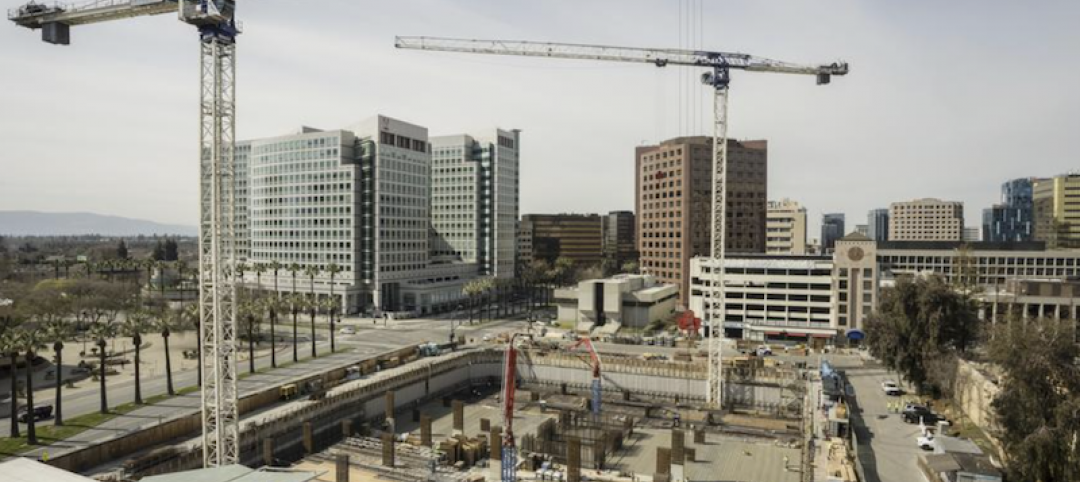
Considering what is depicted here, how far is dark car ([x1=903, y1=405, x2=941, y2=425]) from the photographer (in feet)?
206

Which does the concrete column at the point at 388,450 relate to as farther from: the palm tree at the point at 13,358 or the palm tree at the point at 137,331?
the palm tree at the point at 13,358

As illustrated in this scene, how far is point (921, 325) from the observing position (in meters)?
69.2

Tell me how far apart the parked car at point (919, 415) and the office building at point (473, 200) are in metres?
116

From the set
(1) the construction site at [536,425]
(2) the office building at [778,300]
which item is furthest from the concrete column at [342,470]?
(2) the office building at [778,300]

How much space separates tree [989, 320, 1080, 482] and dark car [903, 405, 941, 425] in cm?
1724

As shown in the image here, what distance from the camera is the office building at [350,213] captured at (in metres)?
132

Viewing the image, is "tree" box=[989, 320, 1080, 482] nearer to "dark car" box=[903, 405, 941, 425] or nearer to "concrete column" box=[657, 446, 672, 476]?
"dark car" box=[903, 405, 941, 425]

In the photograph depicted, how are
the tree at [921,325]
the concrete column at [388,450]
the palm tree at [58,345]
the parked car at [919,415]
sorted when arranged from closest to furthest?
the palm tree at [58,345], the concrete column at [388,450], the parked car at [919,415], the tree at [921,325]

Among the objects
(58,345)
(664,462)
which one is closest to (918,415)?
(664,462)

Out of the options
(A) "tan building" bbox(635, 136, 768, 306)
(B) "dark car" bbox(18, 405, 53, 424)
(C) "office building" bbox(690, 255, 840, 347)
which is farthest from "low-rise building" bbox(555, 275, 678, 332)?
(B) "dark car" bbox(18, 405, 53, 424)

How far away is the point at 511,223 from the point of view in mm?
174750

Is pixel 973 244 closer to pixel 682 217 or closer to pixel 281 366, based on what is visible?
pixel 682 217

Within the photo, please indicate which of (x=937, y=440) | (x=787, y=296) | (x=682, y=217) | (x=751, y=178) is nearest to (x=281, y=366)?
(x=937, y=440)

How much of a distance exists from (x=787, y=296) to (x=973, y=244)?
A: 6197 cm
